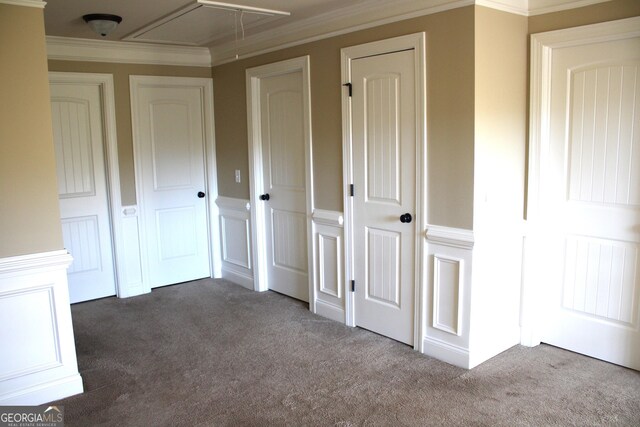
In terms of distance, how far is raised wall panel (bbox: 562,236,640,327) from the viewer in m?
3.23

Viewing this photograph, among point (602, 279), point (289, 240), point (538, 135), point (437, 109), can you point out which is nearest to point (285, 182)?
point (289, 240)

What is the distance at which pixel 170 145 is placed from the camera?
529 centimetres

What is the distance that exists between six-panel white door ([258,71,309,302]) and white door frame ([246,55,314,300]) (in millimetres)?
51

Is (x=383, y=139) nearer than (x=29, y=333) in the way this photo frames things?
No

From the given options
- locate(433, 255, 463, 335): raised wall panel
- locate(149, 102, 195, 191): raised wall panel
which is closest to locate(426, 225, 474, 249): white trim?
locate(433, 255, 463, 335): raised wall panel

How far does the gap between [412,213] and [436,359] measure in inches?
38.1

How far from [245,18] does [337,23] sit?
76 cm

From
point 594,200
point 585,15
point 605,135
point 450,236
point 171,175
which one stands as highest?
point 585,15

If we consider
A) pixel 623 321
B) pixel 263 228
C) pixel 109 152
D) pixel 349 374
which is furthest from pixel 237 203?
pixel 623 321

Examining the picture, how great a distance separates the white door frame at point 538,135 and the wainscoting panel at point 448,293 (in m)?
0.58

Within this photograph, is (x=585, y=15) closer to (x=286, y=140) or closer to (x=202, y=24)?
(x=286, y=140)

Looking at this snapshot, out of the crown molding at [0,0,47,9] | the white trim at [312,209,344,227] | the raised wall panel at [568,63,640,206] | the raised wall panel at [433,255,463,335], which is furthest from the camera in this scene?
the white trim at [312,209,344,227]

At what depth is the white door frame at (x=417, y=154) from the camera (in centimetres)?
337

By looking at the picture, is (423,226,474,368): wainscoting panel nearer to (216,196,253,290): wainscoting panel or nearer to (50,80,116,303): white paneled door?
(216,196,253,290): wainscoting panel
